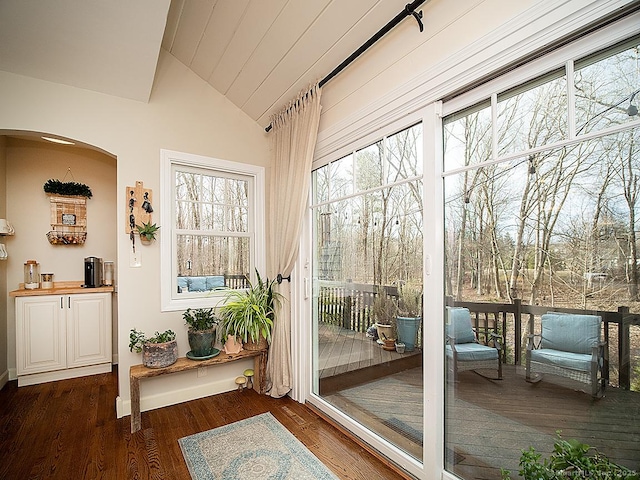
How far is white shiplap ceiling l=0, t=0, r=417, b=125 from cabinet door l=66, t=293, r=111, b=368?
2.28 metres

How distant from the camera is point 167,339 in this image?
2.70m

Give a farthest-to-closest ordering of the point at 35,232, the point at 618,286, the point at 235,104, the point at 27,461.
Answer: the point at 35,232 < the point at 235,104 < the point at 27,461 < the point at 618,286

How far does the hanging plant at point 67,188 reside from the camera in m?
3.57

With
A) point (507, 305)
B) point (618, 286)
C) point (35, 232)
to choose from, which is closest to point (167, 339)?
point (35, 232)

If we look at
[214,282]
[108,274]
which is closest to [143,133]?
[214,282]

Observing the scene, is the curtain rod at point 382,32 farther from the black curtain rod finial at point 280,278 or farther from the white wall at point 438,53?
the black curtain rod finial at point 280,278

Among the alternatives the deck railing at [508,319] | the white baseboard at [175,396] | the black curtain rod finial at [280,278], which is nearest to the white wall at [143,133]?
the white baseboard at [175,396]

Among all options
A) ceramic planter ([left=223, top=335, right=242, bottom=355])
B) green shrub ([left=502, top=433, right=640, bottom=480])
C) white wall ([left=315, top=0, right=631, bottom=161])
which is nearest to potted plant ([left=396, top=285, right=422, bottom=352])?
green shrub ([left=502, top=433, right=640, bottom=480])

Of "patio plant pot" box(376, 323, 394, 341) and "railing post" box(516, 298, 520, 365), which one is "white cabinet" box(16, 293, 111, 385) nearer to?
"patio plant pot" box(376, 323, 394, 341)

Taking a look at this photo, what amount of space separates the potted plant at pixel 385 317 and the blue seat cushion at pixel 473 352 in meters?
0.42

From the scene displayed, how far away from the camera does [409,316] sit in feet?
6.43

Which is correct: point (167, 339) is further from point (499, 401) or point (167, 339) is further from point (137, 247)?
point (499, 401)

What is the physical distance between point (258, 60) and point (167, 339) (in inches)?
98.6

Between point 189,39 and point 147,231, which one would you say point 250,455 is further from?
point 189,39
